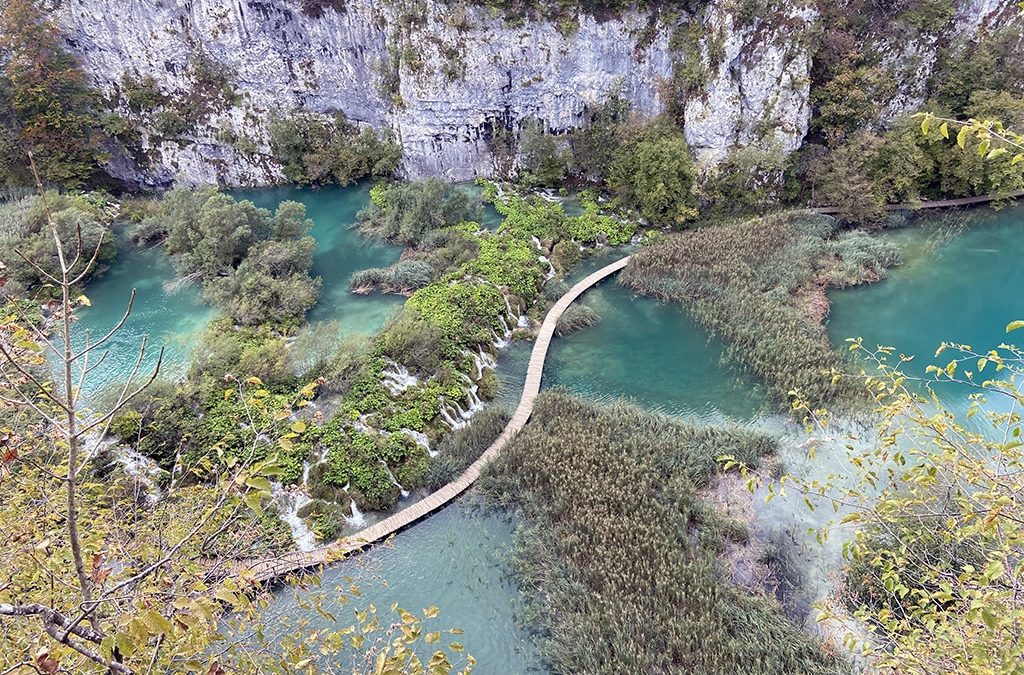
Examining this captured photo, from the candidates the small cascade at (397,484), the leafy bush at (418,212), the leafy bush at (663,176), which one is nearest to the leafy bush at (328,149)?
the leafy bush at (418,212)

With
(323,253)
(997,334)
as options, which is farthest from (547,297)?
(997,334)

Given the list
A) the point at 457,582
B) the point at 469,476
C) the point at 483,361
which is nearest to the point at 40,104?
the point at 483,361

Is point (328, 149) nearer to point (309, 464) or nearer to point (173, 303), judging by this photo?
point (173, 303)

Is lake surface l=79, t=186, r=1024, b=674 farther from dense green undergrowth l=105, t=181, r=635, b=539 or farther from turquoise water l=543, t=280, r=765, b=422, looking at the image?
dense green undergrowth l=105, t=181, r=635, b=539

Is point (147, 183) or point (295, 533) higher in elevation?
point (147, 183)

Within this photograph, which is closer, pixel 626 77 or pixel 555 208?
pixel 555 208

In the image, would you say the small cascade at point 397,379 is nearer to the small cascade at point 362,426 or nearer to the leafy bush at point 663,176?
the small cascade at point 362,426

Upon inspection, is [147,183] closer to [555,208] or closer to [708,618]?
[555,208]

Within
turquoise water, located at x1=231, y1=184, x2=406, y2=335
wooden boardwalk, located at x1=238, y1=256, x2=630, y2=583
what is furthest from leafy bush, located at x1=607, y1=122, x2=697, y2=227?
turquoise water, located at x1=231, y1=184, x2=406, y2=335
